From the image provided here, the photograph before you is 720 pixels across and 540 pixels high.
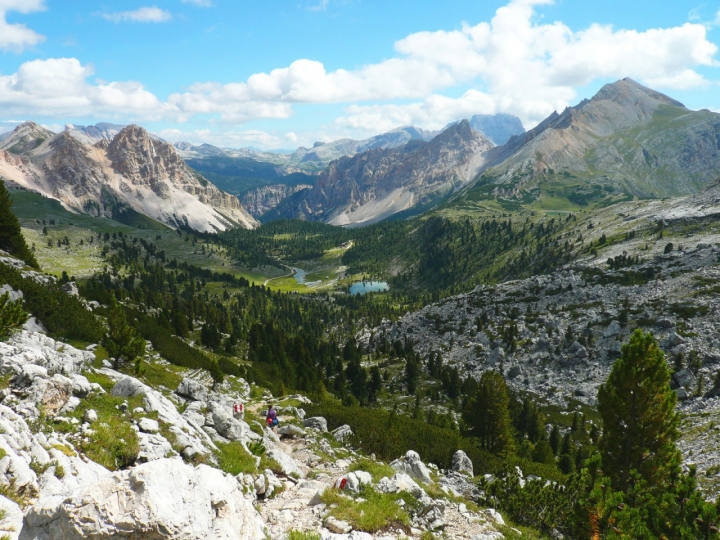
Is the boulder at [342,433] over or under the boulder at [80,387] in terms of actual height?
under

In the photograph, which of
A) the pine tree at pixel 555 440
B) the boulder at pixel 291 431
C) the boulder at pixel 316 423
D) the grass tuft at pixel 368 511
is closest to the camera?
the grass tuft at pixel 368 511

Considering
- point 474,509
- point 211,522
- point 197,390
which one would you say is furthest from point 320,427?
point 211,522

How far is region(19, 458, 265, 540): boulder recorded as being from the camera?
9656 mm

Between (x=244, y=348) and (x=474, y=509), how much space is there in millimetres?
95142

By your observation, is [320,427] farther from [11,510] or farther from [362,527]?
[11,510]

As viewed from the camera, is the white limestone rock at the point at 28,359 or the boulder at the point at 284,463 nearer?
the white limestone rock at the point at 28,359

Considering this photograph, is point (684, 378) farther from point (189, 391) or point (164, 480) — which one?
point (164, 480)

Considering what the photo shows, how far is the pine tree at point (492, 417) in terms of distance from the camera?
6153cm

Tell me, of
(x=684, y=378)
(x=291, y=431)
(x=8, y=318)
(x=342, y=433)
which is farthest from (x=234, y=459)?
(x=684, y=378)

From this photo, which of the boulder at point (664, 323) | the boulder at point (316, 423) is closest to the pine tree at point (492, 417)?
the boulder at point (316, 423)

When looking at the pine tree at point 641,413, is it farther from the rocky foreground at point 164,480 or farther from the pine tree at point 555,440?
the pine tree at point 555,440

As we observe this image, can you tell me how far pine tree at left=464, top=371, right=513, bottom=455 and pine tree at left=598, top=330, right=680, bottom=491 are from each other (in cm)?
2667

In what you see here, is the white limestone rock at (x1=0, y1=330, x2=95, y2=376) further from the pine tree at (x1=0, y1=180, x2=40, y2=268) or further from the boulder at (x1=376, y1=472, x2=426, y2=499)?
the pine tree at (x1=0, y1=180, x2=40, y2=268)

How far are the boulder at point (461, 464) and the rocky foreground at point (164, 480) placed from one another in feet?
16.7
